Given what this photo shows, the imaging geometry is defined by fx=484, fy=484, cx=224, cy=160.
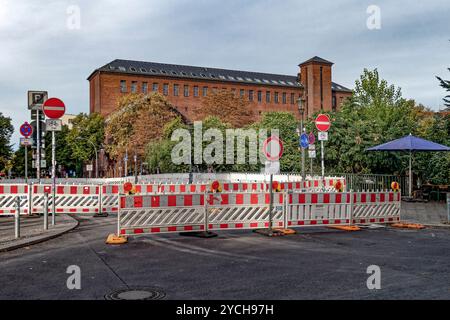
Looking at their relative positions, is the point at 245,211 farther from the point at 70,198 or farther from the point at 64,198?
the point at 64,198

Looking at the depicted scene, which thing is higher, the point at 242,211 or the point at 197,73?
the point at 197,73

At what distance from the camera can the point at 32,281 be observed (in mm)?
7707

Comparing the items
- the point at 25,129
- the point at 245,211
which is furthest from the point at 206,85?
the point at 245,211

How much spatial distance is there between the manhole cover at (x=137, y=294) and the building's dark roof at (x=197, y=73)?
3625 inches

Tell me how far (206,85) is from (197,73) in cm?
414

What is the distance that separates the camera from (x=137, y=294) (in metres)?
6.80

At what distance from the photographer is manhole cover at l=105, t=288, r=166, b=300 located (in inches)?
260

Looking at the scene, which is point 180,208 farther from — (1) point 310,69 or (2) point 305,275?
(1) point 310,69

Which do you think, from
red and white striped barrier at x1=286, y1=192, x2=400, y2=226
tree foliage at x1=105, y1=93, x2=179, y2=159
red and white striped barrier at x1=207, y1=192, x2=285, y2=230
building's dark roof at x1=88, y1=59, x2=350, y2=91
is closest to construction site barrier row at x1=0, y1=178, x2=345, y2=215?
red and white striped barrier at x1=286, y1=192, x2=400, y2=226

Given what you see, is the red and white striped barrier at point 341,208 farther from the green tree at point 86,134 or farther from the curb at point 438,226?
the green tree at point 86,134

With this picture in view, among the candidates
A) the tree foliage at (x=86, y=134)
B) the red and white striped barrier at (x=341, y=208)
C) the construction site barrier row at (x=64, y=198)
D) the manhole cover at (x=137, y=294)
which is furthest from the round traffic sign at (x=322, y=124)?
the tree foliage at (x=86, y=134)
